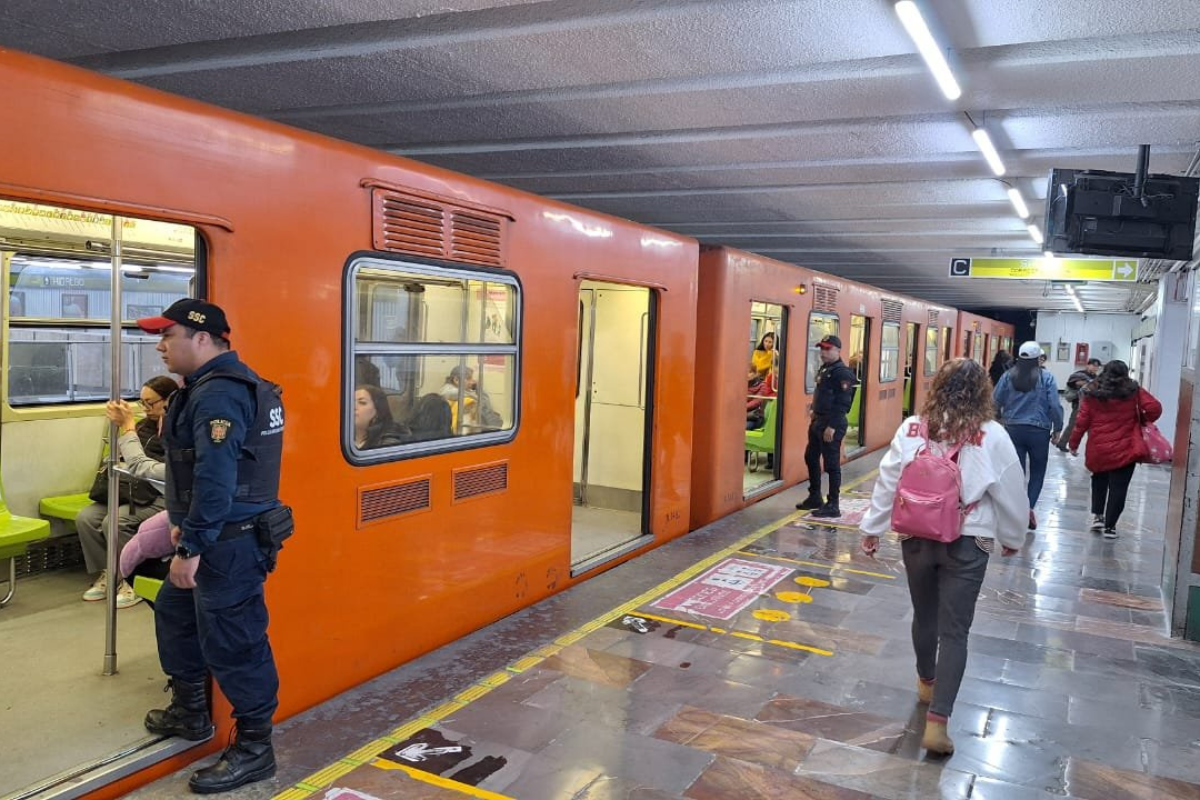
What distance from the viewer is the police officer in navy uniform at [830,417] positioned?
27.2 ft

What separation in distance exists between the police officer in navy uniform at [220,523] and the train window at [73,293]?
7.79 feet

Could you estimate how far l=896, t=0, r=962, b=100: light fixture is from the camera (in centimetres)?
370

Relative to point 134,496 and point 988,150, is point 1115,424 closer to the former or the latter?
point 988,150

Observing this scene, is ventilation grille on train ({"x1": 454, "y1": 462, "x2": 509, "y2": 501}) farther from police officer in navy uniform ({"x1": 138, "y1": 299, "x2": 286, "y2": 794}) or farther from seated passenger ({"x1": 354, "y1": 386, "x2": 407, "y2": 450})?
police officer in navy uniform ({"x1": 138, "y1": 299, "x2": 286, "y2": 794})

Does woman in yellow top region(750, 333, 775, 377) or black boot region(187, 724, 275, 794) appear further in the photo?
woman in yellow top region(750, 333, 775, 377)

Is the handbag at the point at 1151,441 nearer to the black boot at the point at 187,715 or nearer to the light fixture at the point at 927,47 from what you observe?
the light fixture at the point at 927,47

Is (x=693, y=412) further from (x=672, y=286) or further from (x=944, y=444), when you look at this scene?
(x=944, y=444)

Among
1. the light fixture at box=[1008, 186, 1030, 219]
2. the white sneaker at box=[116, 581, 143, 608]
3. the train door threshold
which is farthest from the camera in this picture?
the light fixture at box=[1008, 186, 1030, 219]

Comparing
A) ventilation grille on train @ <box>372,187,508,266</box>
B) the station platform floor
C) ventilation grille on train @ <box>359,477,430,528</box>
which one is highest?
ventilation grille on train @ <box>372,187,508,266</box>

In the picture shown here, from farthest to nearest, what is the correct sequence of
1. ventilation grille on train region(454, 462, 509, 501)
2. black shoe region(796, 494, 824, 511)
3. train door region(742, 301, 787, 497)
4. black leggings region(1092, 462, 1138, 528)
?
train door region(742, 301, 787, 497)
black shoe region(796, 494, 824, 511)
black leggings region(1092, 462, 1138, 528)
ventilation grille on train region(454, 462, 509, 501)

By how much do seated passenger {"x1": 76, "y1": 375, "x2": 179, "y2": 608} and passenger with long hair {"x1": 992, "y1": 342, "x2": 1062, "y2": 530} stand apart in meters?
6.39

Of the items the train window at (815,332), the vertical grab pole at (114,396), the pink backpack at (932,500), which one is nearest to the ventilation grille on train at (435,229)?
the vertical grab pole at (114,396)

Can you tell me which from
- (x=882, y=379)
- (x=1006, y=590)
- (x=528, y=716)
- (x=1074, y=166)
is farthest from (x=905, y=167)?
(x=882, y=379)

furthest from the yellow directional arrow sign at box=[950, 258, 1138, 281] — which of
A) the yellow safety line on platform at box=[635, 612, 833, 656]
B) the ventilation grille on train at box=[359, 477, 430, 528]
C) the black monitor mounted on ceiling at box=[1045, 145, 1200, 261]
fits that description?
the ventilation grille on train at box=[359, 477, 430, 528]
